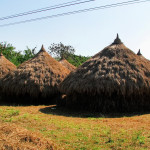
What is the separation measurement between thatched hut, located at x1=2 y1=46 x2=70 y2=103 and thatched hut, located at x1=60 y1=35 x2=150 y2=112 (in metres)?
2.11

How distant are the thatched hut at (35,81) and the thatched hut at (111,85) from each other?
2.11m

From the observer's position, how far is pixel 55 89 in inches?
510

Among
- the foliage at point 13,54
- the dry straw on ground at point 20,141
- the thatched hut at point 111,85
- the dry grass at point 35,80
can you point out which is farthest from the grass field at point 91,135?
the foliage at point 13,54

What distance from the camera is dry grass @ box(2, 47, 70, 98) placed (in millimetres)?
12578

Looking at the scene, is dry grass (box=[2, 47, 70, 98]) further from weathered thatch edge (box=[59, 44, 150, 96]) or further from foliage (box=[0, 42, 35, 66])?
foliage (box=[0, 42, 35, 66])

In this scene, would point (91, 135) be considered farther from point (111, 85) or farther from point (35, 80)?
point (35, 80)

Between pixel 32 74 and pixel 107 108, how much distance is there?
5642 millimetres

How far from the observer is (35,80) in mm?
12664

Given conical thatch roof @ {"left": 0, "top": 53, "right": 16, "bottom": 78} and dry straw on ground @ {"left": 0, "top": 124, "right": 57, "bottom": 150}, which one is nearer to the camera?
dry straw on ground @ {"left": 0, "top": 124, "right": 57, "bottom": 150}

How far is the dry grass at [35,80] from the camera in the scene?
12.6 metres

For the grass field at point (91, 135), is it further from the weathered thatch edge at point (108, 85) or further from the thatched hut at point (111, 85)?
the thatched hut at point (111, 85)

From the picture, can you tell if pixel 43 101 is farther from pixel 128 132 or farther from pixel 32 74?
pixel 128 132

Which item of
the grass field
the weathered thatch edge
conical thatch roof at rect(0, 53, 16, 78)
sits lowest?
the grass field

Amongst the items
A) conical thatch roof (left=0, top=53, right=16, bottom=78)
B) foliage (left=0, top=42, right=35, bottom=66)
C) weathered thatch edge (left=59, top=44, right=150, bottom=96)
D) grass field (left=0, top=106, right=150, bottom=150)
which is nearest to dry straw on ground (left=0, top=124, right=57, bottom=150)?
grass field (left=0, top=106, right=150, bottom=150)
